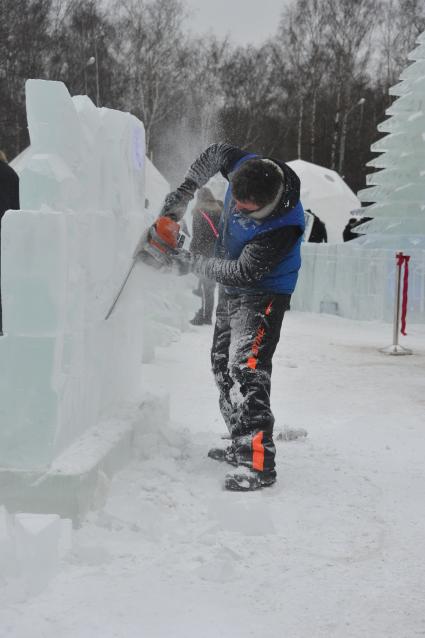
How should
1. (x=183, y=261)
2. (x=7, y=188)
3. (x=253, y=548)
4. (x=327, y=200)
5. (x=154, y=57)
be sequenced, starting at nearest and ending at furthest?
(x=253, y=548) < (x=183, y=261) < (x=7, y=188) < (x=327, y=200) < (x=154, y=57)

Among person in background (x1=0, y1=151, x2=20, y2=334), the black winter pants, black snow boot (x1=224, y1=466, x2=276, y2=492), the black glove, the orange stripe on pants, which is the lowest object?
black snow boot (x1=224, y1=466, x2=276, y2=492)

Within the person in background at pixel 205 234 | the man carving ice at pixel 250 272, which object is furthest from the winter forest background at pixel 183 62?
the man carving ice at pixel 250 272

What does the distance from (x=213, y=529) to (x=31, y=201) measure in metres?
1.35

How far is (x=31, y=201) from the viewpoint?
2.72 m

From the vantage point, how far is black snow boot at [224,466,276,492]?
10.4ft

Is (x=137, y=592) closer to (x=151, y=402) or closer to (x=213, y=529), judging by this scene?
(x=213, y=529)

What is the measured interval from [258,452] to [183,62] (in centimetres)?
2748

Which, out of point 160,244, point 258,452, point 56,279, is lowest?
point 258,452

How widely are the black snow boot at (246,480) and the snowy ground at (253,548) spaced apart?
52mm

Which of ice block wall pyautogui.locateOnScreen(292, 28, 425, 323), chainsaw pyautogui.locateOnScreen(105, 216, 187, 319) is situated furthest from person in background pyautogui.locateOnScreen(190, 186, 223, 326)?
chainsaw pyautogui.locateOnScreen(105, 216, 187, 319)

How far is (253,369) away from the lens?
10.8 feet

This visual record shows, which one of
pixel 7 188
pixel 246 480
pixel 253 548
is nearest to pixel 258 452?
pixel 246 480

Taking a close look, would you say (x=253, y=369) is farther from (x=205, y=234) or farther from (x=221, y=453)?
(x=205, y=234)

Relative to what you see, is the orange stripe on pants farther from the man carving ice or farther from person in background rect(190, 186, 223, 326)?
person in background rect(190, 186, 223, 326)
